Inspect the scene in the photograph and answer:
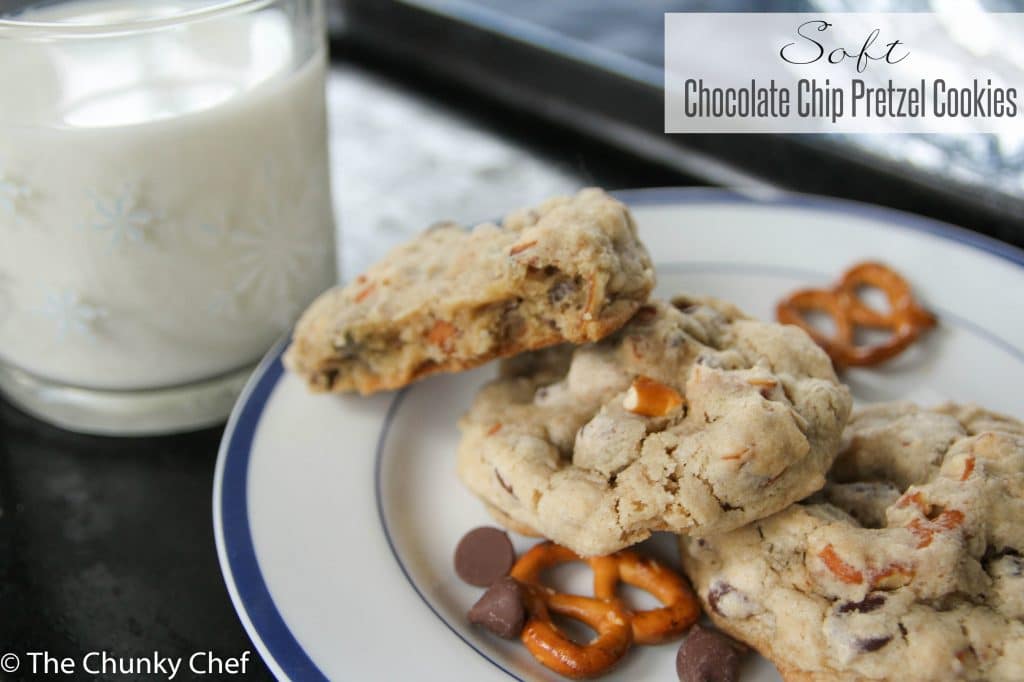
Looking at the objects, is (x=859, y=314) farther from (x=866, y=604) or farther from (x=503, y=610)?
(x=503, y=610)

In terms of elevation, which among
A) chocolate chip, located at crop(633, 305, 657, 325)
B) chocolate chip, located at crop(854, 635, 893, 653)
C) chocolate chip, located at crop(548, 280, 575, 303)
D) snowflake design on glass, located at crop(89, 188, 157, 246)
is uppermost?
snowflake design on glass, located at crop(89, 188, 157, 246)

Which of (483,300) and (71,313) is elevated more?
(483,300)

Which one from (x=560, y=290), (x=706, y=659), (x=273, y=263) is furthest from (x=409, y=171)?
(x=706, y=659)

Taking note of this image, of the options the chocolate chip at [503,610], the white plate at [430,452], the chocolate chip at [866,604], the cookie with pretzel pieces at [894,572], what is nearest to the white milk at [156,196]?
the white plate at [430,452]

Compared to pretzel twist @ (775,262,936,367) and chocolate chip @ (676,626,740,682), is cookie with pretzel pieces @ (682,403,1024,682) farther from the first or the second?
pretzel twist @ (775,262,936,367)

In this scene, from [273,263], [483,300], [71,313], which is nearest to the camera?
[483,300]

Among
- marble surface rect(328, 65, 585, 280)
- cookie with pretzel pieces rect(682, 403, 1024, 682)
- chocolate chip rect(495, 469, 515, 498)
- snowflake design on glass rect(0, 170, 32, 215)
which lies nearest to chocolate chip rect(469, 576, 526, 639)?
chocolate chip rect(495, 469, 515, 498)
